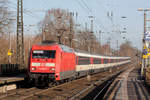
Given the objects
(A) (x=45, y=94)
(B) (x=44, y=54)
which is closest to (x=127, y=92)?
(A) (x=45, y=94)

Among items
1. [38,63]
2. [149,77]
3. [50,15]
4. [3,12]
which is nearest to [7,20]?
[3,12]

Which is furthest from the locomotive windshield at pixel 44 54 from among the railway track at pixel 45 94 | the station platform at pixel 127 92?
the station platform at pixel 127 92

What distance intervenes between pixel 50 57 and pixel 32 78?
1.95 meters

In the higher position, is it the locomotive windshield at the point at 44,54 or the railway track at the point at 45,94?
the locomotive windshield at the point at 44,54

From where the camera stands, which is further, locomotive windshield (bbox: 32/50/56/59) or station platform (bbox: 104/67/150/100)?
locomotive windshield (bbox: 32/50/56/59)

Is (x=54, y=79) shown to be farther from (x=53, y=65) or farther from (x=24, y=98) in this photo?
(x=24, y=98)

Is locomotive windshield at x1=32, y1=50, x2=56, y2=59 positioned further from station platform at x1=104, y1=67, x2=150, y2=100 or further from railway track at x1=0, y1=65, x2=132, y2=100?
station platform at x1=104, y1=67, x2=150, y2=100

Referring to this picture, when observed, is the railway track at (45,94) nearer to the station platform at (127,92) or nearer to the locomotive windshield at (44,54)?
the station platform at (127,92)

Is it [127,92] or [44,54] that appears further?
[44,54]

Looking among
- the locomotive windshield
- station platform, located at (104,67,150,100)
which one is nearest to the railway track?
station platform, located at (104,67,150,100)

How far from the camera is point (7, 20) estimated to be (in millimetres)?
29562

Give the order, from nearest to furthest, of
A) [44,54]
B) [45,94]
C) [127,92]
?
[45,94] < [127,92] < [44,54]

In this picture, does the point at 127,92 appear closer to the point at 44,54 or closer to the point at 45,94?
the point at 45,94

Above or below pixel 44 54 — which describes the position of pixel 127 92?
below
